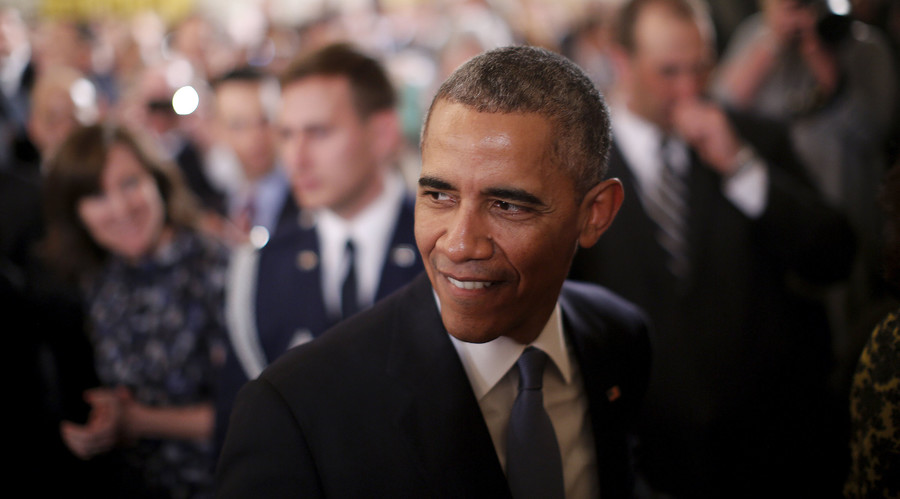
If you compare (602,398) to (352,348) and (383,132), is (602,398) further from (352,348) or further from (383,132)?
(383,132)

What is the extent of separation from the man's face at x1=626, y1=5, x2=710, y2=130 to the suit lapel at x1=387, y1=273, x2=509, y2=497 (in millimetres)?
1815

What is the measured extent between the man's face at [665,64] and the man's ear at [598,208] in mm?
1543

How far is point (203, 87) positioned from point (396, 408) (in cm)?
505

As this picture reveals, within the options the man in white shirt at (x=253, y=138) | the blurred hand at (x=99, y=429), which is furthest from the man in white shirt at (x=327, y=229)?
the man in white shirt at (x=253, y=138)

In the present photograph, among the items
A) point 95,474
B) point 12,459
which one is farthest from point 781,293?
point 12,459

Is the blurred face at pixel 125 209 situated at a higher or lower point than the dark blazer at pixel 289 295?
higher

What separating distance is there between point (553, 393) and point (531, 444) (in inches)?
7.2

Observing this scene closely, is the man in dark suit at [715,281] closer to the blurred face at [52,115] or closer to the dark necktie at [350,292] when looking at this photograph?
the dark necktie at [350,292]

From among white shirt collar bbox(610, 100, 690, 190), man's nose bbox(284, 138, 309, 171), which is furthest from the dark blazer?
white shirt collar bbox(610, 100, 690, 190)

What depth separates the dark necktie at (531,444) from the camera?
4.09ft

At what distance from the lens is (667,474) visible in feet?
8.75

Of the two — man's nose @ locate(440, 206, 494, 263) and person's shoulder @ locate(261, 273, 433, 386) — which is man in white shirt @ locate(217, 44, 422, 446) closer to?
person's shoulder @ locate(261, 273, 433, 386)

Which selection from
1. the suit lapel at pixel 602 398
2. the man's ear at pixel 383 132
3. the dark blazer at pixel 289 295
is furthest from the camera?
the man's ear at pixel 383 132

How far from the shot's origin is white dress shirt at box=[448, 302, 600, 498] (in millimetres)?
1296
